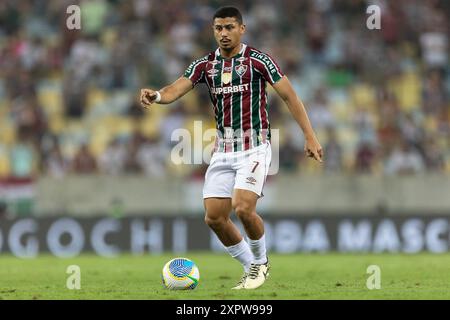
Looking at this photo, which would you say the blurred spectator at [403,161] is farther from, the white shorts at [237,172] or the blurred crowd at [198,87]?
the white shorts at [237,172]

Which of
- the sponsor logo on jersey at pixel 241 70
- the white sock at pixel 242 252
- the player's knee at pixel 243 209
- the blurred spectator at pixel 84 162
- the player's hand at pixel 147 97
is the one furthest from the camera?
the blurred spectator at pixel 84 162

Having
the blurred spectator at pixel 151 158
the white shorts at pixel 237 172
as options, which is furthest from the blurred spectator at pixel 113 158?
the white shorts at pixel 237 172

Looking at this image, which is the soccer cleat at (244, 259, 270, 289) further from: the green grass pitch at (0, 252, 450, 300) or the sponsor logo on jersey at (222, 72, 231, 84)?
the sponsor logo on jersey at (222, 72, 231, 84)

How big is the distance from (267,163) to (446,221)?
875 centimetres

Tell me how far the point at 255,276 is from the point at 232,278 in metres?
1.78

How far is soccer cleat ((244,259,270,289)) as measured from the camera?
1005 cm

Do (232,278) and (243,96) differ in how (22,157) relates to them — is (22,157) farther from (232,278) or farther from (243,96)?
(243,96)

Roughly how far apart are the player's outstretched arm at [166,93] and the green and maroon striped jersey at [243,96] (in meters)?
0.27

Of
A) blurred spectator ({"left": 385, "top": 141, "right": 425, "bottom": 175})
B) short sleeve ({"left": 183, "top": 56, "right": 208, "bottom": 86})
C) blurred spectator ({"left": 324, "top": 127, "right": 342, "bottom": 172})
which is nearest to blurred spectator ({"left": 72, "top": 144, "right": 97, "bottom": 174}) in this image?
blurred spectator ({"left": 324, "top": 127, "right": 342, "bottom": 172})

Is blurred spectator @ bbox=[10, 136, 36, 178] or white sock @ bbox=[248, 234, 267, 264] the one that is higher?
blurred spectator @ bbox=[10, 136, 36, 178]

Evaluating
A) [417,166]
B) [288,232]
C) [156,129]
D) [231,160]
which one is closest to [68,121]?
[156,129]

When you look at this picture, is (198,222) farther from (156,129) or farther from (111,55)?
(111,55)

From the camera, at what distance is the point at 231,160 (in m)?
10.2

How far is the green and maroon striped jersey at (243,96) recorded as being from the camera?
33.1ft
